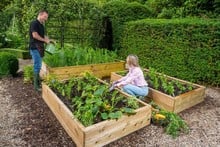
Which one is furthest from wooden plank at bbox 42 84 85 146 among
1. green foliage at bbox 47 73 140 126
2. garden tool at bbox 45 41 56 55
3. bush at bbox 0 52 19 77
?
bush at bbox 0 52 19 77

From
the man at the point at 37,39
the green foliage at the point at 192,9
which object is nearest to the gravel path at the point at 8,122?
the man at the point at 37,39

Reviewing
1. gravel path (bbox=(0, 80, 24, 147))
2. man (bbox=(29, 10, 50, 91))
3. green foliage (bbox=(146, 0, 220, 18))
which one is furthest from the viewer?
green foliage (bbox=(146, 0, 220, 18))

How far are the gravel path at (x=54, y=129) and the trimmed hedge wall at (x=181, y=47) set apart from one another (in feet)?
3.68

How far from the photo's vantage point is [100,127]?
10.2ft

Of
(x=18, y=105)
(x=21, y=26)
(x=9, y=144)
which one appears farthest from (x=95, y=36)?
(x=9, y=144)

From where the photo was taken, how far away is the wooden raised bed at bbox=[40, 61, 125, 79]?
5.71 metres

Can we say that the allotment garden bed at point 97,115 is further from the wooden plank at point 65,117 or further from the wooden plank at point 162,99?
the wooden plank at point 162,99

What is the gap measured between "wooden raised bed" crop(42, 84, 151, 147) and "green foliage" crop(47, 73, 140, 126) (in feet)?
0.35

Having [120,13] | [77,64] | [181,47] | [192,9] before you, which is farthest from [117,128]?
[192,9]

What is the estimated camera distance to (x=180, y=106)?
4.39 metres

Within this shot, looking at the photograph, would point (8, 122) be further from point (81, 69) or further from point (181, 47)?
point (181, 47)

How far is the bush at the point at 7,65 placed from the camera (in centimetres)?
631

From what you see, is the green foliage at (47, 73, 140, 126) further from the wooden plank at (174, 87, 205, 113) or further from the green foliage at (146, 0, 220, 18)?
the green foliage at (146, 0, 220, 18)

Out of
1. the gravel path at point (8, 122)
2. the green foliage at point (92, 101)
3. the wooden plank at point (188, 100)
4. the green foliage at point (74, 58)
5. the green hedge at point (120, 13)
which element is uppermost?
the green hedge at point (120, 13)
